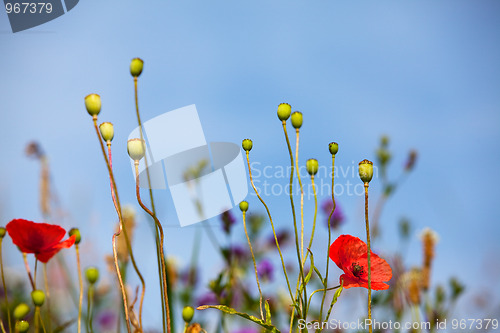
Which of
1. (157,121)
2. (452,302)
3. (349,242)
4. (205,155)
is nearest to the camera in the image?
(349,242)

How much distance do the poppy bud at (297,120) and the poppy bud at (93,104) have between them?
24 cm

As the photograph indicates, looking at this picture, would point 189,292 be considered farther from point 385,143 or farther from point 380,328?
point 385,143

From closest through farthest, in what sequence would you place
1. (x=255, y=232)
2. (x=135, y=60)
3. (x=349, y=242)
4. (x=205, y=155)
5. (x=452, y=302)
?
(x=135, y=60) → (x=349, y=242) → (x=205, y=155) → (x=452, y=302) → (x=255, y=232)

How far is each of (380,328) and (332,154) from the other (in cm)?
67

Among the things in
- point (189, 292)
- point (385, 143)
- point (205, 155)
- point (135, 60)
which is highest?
point (135, 60)

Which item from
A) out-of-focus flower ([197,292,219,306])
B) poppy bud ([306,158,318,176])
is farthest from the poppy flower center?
out-of-focus flower ([197,292,219,306])

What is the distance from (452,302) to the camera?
1.26 metres

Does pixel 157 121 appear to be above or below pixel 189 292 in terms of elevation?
above

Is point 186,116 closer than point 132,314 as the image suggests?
No

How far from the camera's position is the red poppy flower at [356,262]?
62 centimetres

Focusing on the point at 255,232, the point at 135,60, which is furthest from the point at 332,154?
the point at 255,232

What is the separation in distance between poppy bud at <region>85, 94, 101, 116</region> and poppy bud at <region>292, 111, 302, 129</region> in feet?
0.79

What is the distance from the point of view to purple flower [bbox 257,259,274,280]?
62.5 inches

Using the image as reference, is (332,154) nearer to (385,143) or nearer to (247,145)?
(247,145)
